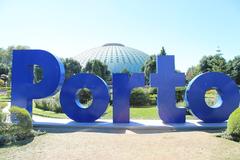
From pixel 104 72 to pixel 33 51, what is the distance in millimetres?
48683

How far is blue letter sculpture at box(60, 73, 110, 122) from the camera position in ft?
56.1

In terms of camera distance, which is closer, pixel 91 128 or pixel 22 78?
pixel 91 128

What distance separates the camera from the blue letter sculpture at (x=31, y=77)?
56.0 ft

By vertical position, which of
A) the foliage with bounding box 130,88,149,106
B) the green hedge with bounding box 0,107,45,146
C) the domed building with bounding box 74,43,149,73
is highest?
the domed building with bounding box 74,43,149,73

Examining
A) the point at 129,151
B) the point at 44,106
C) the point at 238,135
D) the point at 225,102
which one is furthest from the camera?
the point at 44,106

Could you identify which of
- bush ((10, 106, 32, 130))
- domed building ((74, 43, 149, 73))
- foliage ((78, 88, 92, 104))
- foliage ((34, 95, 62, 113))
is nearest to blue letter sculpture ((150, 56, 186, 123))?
bush ((10, 106, 32, 130))

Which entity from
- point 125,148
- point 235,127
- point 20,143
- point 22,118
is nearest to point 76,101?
point 22,118

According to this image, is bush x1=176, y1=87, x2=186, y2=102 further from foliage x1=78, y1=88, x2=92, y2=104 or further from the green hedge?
the green hedge

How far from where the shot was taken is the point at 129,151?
34.3 feet

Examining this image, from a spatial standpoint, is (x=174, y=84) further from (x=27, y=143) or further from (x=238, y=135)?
(x=27, y=143)

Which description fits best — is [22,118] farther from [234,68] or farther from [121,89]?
[234,68]

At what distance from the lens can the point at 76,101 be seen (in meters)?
17.3

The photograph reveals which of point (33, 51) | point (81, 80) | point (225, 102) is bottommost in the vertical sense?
point (225, 102)

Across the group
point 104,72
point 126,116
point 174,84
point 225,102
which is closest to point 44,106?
point 126,116
